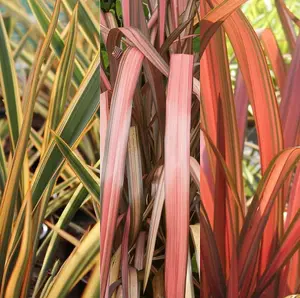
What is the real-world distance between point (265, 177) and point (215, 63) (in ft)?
0.97

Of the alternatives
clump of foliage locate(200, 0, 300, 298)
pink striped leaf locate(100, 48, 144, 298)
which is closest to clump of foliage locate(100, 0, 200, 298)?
pink striped leaf locate(100, 48, 144, 298)

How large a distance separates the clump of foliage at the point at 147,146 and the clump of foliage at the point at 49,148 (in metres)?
0.05

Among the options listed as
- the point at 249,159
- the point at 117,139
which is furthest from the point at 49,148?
the point at 249,159

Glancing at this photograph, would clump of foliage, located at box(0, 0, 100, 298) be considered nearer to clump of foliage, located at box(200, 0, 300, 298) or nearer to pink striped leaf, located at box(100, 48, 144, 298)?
pink striped leaf, located at box(100, 48, 144, 298)

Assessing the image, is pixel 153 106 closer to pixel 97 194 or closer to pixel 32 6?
pixel 97 194

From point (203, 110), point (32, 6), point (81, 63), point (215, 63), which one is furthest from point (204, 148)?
point (32, 6)

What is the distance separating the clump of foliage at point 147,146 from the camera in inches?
44.4

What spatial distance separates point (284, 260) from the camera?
136cm

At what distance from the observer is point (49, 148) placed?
104 centimetres

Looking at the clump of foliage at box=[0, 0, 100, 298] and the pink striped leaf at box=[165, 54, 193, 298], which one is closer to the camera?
the clump of foliage at box=[0, 0, 100, 298]

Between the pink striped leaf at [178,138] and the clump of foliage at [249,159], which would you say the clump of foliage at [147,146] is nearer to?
the pink striped leaf at [178,138]

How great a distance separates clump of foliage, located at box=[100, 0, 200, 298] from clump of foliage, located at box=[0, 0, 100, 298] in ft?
0.16

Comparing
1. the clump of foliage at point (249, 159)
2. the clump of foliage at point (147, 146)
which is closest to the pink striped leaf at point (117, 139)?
the clump of foliage at point (147, 146)

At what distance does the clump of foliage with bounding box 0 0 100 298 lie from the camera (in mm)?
1013
